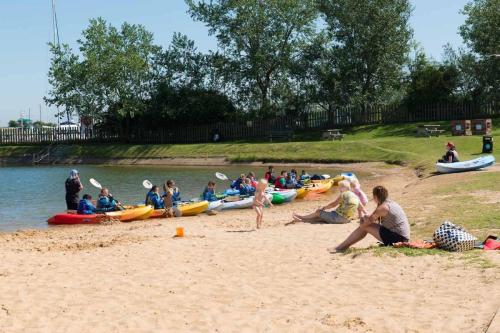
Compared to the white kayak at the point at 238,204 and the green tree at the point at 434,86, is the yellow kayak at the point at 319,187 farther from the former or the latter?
the green tree at the point at 434,86

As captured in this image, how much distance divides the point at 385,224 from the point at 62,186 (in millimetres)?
27424

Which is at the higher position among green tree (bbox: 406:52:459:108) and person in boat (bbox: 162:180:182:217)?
green tree (bbox: 406:52:459:108)

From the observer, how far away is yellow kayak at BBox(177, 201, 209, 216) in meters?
23.1

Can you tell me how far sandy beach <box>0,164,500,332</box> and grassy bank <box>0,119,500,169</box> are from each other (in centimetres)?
2241

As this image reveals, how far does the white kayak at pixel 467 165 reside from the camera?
29.1 m

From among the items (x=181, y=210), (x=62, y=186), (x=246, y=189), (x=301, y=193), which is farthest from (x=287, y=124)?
(x=181, y=210)

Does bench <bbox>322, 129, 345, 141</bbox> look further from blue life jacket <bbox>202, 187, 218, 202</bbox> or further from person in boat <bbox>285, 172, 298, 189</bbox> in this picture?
blue life jacket <bbox>202, 187, 218, 202</bbox>

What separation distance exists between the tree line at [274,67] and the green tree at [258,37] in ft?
0.31

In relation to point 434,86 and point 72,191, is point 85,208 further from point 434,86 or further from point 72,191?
point 434,86

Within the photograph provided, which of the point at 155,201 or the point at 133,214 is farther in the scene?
the point at 155,201

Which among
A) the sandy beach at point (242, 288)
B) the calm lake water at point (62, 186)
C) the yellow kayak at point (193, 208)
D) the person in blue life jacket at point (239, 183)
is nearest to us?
the sandy beach at point (242, 288)

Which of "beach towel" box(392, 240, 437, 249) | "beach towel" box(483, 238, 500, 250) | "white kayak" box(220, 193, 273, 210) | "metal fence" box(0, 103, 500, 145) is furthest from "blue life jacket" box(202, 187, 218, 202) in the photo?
"metal fence" box(0, 103, 500, 145)

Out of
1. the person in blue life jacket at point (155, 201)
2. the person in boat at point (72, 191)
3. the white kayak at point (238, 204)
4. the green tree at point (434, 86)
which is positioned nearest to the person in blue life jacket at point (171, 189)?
the person in blue life jacket at point (155, 201)

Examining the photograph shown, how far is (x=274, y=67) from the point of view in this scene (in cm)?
5938
